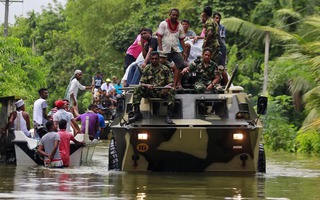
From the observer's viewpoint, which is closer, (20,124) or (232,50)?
(20,124)

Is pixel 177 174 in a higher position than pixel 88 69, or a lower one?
lower

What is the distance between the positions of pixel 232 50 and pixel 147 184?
2821cm

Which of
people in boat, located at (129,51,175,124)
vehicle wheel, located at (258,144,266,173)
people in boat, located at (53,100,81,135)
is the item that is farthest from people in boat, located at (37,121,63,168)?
vehicle wheel, located at (258,144,266,173)

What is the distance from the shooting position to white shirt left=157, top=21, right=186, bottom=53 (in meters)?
19.8

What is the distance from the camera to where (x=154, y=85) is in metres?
18.5

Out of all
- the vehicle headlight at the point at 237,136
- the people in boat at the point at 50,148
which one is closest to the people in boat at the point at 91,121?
the people in boat at the point at 50,148

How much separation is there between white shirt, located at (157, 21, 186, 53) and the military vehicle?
133 centimetres

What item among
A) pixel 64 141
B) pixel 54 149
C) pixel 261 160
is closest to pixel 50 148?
pixel 54 149

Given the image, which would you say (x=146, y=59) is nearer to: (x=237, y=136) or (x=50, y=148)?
(x=50, y=148)

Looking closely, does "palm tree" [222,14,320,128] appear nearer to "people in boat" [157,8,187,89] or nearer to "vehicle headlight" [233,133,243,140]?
"people in boat" [157,8,187,89]

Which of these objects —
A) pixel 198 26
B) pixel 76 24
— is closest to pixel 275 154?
pixel 198 26

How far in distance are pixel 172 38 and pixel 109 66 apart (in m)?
39.2

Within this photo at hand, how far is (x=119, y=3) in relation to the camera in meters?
63.3

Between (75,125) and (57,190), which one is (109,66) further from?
(57,190)
